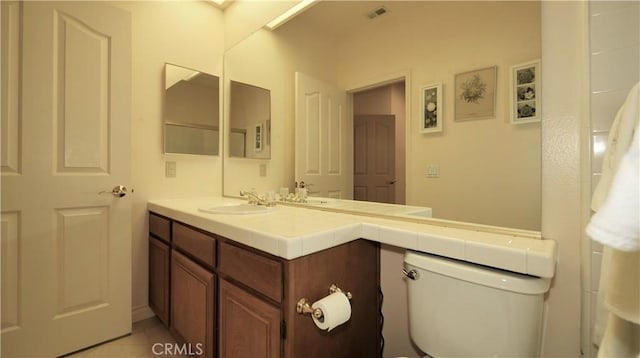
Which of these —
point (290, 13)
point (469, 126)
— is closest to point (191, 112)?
point (290, 13)

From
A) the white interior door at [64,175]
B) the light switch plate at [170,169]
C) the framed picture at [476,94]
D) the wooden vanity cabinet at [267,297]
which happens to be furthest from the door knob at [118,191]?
the framed picture at [476,94]

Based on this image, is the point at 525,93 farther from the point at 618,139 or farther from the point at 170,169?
the point at 170,169

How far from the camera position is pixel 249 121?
2164 mm

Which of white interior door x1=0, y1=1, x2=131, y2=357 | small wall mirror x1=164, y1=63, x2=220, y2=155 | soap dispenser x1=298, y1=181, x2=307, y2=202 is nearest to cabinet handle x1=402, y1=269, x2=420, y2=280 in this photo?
soap dispenser x1=298, y1=181, x2=307, y2=202

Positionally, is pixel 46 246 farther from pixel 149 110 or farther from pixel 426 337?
pixel 426 337

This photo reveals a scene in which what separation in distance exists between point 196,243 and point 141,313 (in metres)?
Answer: 1.10

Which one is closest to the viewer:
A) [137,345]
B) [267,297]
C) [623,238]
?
[623,238]

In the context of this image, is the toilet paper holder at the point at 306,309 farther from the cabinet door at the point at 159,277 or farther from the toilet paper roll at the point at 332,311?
the cabinet door at the point at 159,277

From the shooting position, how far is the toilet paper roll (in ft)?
2.75

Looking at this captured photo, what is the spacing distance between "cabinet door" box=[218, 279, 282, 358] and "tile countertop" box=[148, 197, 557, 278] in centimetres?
21

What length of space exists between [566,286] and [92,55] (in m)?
2.47

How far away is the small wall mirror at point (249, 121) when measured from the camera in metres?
2.05

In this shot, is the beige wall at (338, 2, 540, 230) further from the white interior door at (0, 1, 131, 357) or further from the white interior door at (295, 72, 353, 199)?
the white interior door at (0, 1, 131, 357)

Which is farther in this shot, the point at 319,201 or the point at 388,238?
the point at 319,201
